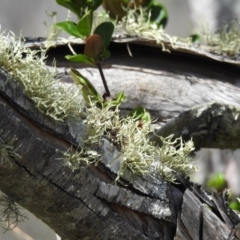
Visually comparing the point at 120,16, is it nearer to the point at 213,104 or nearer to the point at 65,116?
the point at 213,104

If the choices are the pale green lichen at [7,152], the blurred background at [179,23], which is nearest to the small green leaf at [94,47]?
the pale green lichen at [7,152]

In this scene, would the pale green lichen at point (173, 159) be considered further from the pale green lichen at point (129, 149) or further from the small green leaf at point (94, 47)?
the small green leaf at point (94, 47)

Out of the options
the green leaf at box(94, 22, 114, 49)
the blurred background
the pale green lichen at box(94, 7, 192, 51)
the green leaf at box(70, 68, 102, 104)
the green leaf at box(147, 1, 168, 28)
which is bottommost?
the green leaf at box(70, 68, 102, 104)

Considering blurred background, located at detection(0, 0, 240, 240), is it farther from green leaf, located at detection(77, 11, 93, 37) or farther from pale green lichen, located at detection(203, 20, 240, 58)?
green leaf, located at detection(77, 11, 93, 37)

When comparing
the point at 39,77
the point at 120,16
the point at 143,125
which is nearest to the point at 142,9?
the point at 120,16

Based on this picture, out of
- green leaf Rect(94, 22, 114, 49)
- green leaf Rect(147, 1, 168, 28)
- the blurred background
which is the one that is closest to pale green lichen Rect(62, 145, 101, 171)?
green leaf Rect(94, 22, 114, 49)
